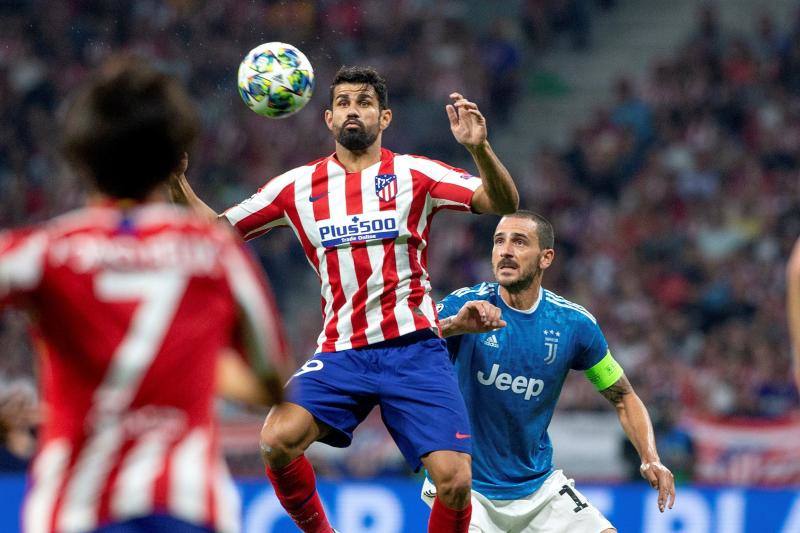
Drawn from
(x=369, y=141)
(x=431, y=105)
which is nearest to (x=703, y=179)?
(x=431, y=105)

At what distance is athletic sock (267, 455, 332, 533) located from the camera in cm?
608

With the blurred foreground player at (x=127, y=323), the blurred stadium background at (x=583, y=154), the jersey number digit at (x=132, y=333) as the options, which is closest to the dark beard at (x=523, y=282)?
the blurred foreground player at (x=127, y=323)

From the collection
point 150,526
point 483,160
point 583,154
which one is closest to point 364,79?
point 483,160

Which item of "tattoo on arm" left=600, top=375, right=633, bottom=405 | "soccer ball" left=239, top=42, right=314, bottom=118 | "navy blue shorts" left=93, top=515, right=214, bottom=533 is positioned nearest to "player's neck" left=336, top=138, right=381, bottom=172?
"soccer ball" left=239, top=42, right=314, bottom=118

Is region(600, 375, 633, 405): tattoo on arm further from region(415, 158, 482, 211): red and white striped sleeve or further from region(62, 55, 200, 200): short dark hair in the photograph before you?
region(62, 55, 200, 200): short dark hair

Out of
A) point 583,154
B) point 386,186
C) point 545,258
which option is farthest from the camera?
point 583,154

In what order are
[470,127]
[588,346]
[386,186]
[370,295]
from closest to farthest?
[470,127] < [370,295] < [386,186] < [588,346]

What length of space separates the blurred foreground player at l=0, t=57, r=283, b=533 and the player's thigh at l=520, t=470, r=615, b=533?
12.9 feet

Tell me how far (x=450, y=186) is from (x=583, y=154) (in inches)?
444

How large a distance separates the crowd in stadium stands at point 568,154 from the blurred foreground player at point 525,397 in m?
6.97

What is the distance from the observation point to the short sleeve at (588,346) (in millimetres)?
6684

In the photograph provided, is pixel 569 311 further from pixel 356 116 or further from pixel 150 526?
pixel 150 526

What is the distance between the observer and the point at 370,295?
6078 mm

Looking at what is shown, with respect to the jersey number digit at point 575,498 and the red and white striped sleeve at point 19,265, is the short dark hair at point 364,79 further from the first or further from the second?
the red and white striped sleeve at point 19,265
